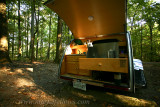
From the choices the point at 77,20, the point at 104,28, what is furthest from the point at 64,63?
the point at 104,28

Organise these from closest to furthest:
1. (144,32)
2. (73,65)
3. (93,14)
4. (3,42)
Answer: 1. (93,14)
2. (73,65)
3. (3,42)
4. (144,32)

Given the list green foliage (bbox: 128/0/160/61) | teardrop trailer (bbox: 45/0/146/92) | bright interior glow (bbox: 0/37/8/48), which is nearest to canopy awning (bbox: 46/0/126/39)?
teardrop trailer (bbox: 45/0/146/92)

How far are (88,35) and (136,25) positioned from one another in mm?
16058

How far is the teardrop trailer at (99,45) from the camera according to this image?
5.05ft

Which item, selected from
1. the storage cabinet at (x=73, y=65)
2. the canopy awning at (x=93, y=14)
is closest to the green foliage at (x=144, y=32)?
the canopy awning at (x=93, y=14)

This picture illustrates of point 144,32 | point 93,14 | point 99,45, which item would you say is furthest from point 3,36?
point 144,32

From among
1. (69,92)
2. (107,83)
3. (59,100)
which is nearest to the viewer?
(107,83)

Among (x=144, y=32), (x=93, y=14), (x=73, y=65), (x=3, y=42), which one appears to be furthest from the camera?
(x=144, y=32)

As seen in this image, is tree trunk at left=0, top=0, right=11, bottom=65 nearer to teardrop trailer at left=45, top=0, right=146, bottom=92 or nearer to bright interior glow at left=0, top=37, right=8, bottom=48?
bright interior glow at left=0, top=37, right=8, bottom=48

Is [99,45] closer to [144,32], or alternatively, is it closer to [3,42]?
[3,42]

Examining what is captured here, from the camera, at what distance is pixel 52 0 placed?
1878 millimetres

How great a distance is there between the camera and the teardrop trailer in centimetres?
154

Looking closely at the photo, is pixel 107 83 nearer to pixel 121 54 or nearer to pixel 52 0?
pixel 121 54

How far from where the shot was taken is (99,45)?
7.31 feet
